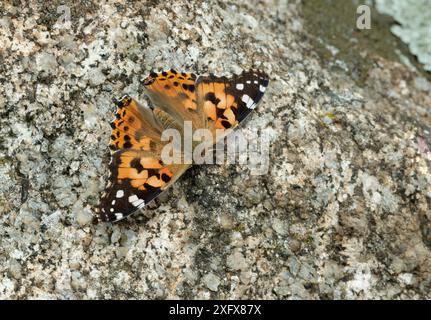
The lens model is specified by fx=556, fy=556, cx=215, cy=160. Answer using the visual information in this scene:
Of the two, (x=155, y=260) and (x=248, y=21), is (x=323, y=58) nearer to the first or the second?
(x=248, y=21)

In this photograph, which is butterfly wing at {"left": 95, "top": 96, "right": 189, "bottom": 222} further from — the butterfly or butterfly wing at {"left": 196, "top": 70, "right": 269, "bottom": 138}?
butterfly wing at {"left": 196, "top": 70, "right": 269, "bottom": 138}

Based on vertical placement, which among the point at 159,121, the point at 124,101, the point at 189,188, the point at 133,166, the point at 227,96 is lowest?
the point at 189,188

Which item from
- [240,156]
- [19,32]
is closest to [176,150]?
[240,156]

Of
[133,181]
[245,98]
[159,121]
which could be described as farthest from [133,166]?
[245,98]

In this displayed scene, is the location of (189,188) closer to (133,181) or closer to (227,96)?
(133,181)

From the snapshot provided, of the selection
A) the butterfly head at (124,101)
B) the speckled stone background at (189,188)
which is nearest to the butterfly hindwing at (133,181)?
the speckled stone background at (189,188)

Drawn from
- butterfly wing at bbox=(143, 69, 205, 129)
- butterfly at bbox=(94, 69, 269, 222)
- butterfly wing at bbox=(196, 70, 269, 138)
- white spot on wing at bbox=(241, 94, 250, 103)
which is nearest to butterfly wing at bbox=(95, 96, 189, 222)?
butterfly at bbox=(94, 69, 269, 222)
